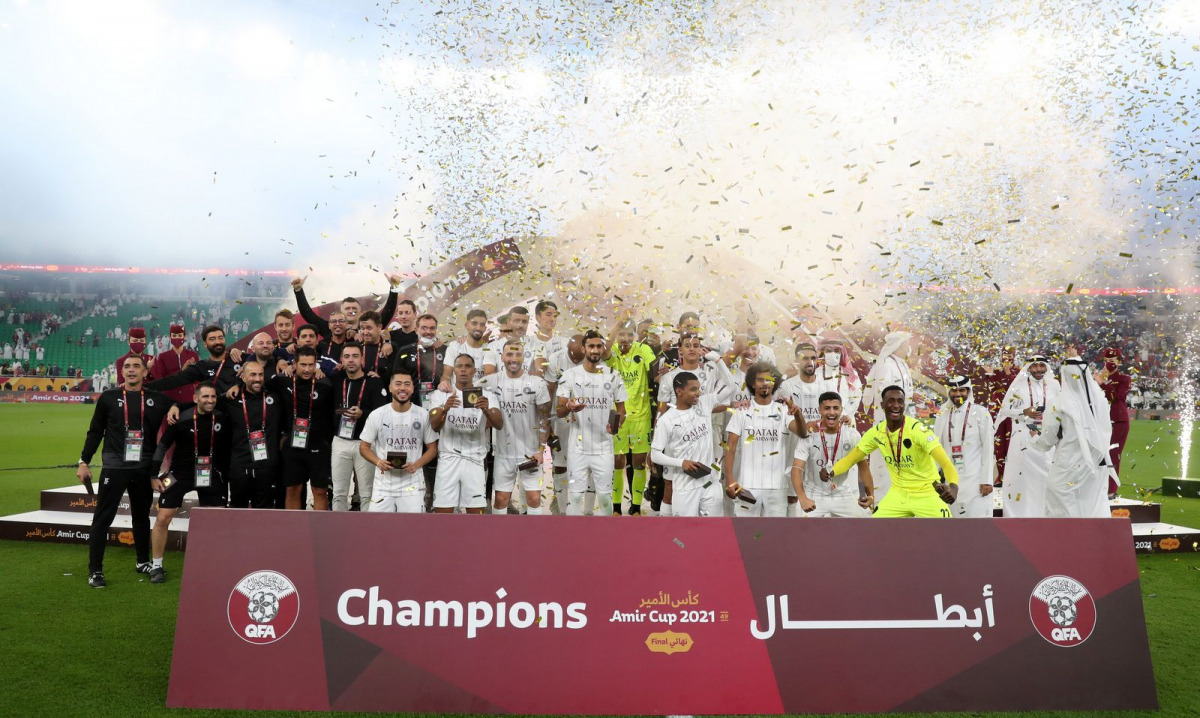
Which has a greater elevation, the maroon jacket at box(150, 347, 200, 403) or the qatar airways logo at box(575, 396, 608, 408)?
the maroon jacket at box(150, 347, 200, 403)

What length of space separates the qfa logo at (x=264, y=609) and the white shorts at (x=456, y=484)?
2.75 meters

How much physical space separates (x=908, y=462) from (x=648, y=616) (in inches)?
119

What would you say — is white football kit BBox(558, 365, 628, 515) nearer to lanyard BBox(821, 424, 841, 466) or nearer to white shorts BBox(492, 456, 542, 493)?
white shorts BBox(492, 456, 542, 493)

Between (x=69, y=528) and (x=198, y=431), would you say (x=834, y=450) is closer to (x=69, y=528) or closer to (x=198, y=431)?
(x=198, y=431)

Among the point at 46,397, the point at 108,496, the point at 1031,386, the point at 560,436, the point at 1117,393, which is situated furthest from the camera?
the point at 46,397

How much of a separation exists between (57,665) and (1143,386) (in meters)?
38.3

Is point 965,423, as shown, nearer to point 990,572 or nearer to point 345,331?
point 990,572

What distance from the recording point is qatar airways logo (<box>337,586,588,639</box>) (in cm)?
414

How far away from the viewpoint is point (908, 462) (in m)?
6.23

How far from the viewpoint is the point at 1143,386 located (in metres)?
33.3

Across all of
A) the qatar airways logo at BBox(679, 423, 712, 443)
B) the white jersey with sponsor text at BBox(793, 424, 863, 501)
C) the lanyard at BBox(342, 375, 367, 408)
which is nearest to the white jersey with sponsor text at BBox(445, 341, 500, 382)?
the lanyard at BBox(342, 375, 367, 408)

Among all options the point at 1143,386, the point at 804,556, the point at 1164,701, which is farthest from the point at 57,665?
the point at 1143,386

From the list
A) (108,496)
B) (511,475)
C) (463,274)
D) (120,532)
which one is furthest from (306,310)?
(463,274)

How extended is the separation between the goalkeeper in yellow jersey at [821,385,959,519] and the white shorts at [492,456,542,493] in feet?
8.87
